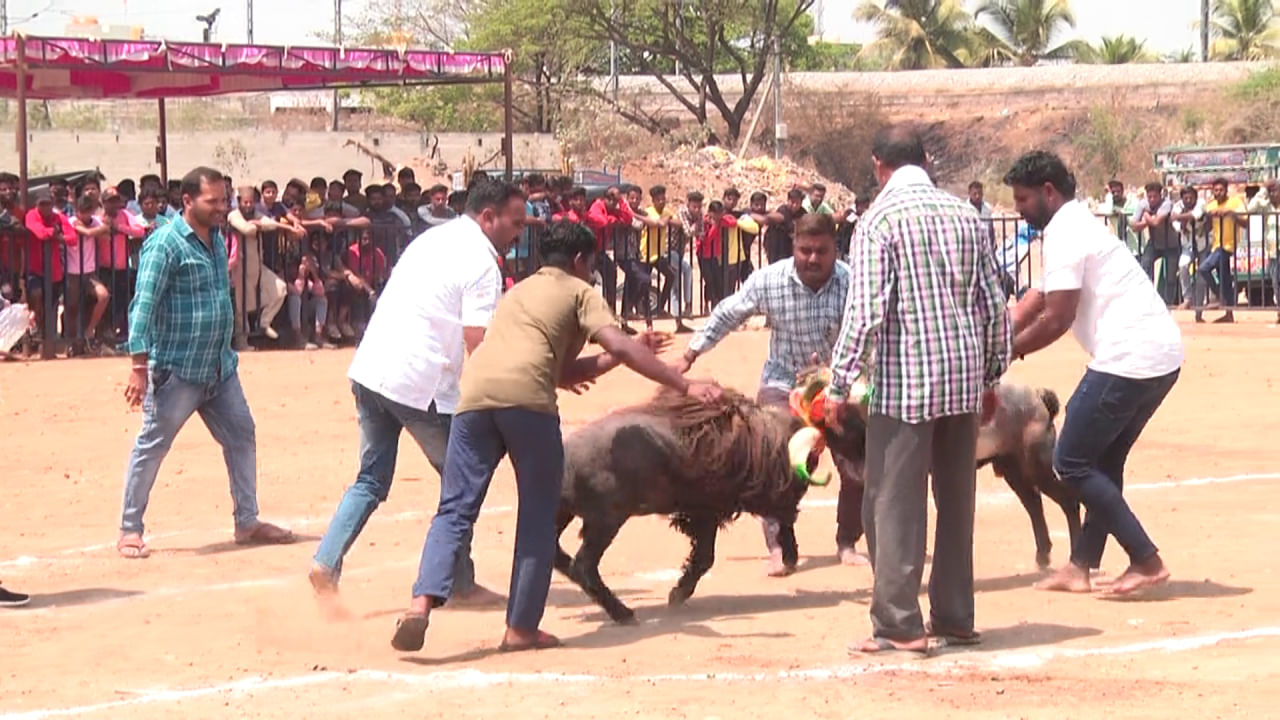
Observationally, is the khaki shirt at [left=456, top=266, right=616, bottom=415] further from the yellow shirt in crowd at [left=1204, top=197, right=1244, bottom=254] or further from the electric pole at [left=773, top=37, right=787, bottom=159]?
the electric pole at [left=773, top=37, right=787, bottom=159]

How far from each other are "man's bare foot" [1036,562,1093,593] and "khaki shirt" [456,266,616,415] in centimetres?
256

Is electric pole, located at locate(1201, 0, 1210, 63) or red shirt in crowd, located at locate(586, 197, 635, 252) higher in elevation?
electric pole, located at locate(1201, 0, 1210, 63)

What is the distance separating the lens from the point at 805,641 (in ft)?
25.4

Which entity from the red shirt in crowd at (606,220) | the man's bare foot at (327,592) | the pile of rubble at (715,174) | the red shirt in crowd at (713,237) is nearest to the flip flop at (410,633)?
the man's bare foot at (327,592)

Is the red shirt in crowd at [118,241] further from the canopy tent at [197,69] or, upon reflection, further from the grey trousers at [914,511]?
the grey trousers at [914,511]

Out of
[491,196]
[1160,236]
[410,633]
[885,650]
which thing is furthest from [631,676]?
[1160,236]

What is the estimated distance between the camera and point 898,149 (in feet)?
24.2

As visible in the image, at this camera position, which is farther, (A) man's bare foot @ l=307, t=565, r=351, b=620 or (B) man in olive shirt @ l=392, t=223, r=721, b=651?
(A) man's bare foot @ l=307, t=565, r=351, b=620

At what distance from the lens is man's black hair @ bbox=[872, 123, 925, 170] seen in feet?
24.3

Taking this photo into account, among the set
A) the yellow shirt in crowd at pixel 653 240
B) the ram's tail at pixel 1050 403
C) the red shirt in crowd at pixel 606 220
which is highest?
the red shirt in crowd at pixel 606 220

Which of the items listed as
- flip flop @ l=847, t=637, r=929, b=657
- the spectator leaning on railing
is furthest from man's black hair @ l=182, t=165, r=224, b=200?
the spectator leaning on railing

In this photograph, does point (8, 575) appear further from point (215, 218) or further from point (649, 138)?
point (649, 138)

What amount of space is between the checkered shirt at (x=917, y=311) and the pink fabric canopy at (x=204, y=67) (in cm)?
1477

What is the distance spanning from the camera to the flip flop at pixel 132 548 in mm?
9891
